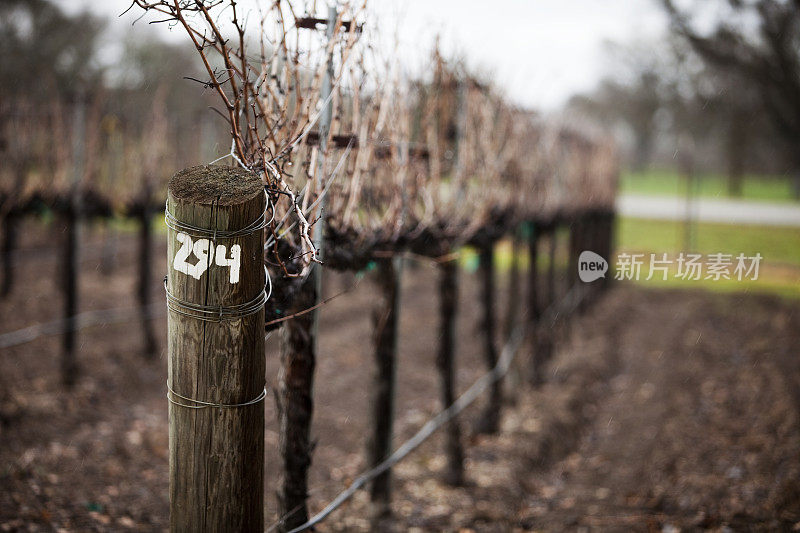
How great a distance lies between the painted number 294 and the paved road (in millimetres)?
16667

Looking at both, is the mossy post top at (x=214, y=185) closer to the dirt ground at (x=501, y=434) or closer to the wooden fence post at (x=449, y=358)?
the dirt ground at (x=501, y=434)

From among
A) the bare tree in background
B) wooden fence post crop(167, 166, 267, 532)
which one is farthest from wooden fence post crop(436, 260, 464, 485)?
the bare tree in background

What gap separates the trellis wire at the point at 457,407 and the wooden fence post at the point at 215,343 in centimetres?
89

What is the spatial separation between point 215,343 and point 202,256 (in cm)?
28

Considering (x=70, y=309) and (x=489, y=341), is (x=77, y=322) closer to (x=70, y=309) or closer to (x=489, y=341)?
(x=70, y=309)

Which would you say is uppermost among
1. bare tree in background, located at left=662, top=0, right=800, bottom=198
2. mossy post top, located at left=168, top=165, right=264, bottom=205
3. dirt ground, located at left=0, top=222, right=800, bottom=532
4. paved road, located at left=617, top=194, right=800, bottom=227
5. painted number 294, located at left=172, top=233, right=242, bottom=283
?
bare tree in background, located at left=662, top=0, right=800, bottom=198

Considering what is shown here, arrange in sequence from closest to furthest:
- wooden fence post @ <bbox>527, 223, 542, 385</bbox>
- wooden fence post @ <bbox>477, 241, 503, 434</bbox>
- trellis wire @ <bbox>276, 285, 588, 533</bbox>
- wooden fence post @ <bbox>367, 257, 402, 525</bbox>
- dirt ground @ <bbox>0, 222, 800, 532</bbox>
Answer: trellis wire @ <bbox>276, 285, 588, 533</bbox>
wooden fence post @ <bbox>367, 257, 402, 525</bbox>
dirt ground @ <bbox>0, 222, 800, 532</bbox>
wooden fence post @ <bbox>477, 241, 503, 434</bbox>
wooden fence post @ <bbox>527, 223, 542, 385</bbox>

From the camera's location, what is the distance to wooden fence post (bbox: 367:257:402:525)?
452 cm

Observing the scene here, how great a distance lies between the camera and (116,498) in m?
4.56

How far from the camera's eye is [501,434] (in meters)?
6.64

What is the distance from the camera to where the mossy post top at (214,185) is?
6.49ft

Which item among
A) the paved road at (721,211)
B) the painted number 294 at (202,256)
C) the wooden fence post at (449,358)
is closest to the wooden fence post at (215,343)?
the painted number 294 at (202,256)

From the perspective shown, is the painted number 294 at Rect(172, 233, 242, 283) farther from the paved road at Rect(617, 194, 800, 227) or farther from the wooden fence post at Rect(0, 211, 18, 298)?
the paved road at Rect(617, 194, 800, 227)

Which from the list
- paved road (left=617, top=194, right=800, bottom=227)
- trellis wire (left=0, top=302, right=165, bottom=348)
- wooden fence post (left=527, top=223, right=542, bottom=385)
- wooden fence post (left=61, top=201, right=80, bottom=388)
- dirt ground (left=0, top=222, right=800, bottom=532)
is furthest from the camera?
paved road (left=617, top=194, right=800, bottom=227)
